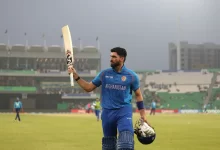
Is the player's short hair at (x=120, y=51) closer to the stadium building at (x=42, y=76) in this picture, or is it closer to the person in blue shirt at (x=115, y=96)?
the person in blue shirt at (x=115, y=96)

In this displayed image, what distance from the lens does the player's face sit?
809 cm

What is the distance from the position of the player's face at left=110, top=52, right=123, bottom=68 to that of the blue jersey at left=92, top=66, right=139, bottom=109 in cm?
17

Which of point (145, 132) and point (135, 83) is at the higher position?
point (135, 83)

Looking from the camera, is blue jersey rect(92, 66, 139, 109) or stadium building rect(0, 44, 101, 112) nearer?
blue jersey rect(92, 66, 139, 109)

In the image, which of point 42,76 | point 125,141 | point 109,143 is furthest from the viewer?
point 42,76

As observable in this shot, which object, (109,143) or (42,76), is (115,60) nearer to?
(109,143)

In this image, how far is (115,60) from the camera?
319 inches

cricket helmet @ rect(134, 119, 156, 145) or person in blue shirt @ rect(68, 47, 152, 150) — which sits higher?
person in blue shirt @ rect(68, 47, 152, 150)

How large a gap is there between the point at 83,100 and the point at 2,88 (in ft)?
58.1

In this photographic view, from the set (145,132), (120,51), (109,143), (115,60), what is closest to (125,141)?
(109,143)

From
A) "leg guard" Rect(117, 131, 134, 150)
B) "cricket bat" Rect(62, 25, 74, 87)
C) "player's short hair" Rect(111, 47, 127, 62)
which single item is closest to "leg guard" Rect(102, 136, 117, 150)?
"leg guard" Rect(117, 131, 134, 150)

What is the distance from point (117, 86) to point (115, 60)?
1.64 ft

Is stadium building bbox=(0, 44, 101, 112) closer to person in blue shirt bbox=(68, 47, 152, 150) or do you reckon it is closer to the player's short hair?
person in blue shirt bbox=(68, 47, 152, 150)

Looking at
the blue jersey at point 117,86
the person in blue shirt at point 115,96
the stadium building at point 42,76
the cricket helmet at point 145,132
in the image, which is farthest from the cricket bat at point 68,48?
the stadium building at point 42,76
